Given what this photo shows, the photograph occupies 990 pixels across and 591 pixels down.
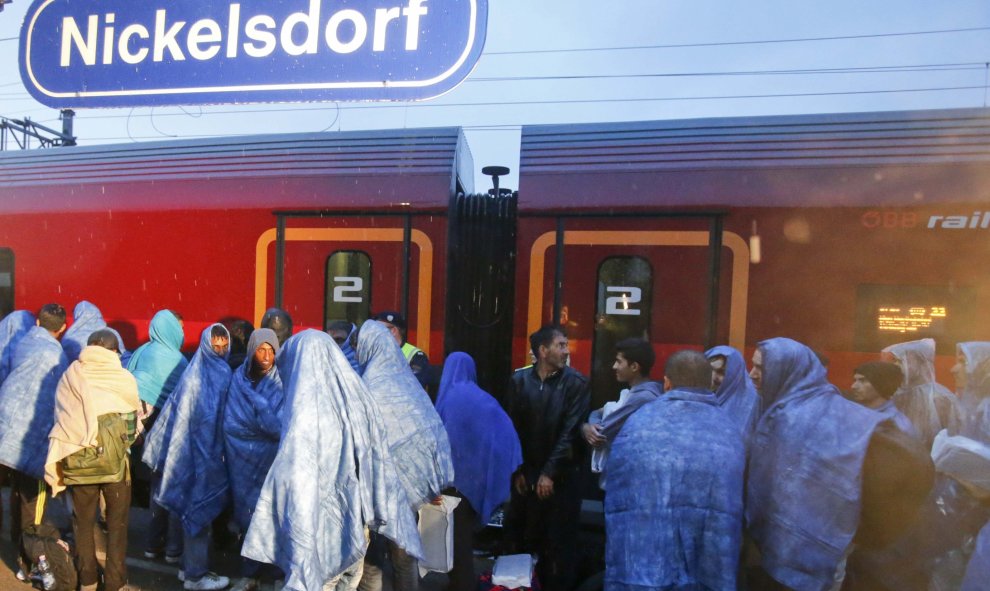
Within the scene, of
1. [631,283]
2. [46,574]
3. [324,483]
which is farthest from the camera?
[631,283]

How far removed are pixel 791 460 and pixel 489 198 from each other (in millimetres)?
3495

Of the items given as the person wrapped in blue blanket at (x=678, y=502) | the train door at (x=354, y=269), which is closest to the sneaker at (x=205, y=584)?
the train door at (x=354, y=269)

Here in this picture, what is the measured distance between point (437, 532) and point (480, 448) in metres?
0.47

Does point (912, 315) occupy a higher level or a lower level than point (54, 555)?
higher

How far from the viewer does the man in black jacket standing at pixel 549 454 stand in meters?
4.02

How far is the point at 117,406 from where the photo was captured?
3574mm

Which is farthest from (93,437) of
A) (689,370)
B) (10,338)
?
(689,370)

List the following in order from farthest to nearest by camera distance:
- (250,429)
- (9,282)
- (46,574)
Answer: (9,282) < (46,574) < (250,429)

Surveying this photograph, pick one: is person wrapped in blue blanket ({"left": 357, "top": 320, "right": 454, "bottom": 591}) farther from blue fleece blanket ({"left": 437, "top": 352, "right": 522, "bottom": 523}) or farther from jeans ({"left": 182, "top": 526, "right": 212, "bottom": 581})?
jeans ({"left": 182, "top": 526, "right": 212, "bottom": 581})

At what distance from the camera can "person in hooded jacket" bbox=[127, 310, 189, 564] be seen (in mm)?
4328

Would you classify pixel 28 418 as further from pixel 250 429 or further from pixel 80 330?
pixel 250 429

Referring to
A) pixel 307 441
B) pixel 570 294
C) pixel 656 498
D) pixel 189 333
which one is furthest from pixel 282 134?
pixel 656 498

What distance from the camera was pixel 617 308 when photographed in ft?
16.6

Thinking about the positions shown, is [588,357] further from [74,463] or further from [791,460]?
[74,463]
